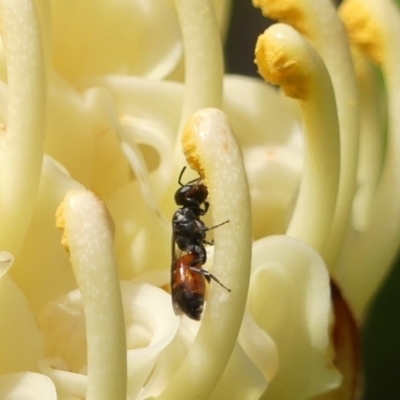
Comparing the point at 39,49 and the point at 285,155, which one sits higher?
the point at 39,49

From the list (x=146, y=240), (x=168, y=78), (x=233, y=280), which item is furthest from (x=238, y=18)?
(x=233, y=280)

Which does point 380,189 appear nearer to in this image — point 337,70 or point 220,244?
point 337,70

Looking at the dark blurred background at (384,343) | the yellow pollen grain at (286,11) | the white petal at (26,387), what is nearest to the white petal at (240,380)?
the white petal at (26,387)

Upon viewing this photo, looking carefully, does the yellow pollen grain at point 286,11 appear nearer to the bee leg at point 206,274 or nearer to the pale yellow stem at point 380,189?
the pale yellow stem at point 380,189

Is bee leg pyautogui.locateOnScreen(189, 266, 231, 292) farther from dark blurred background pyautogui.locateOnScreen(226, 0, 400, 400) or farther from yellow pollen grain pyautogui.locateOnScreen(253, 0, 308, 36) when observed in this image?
dark blurred background pyautogui.locateOnScreen(226, 0, 400, 400)

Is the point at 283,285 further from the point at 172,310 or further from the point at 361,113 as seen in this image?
the point at 361,113

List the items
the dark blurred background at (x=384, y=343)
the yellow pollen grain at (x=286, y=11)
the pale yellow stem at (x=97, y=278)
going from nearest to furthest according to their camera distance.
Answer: the pale yellow stem at (x=97, y=278) < the yellow pollen grain at (x=286, y=11) < the dark blurred background at (x=384, y=343)

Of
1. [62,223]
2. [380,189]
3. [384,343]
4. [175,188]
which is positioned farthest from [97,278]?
[384,343]
